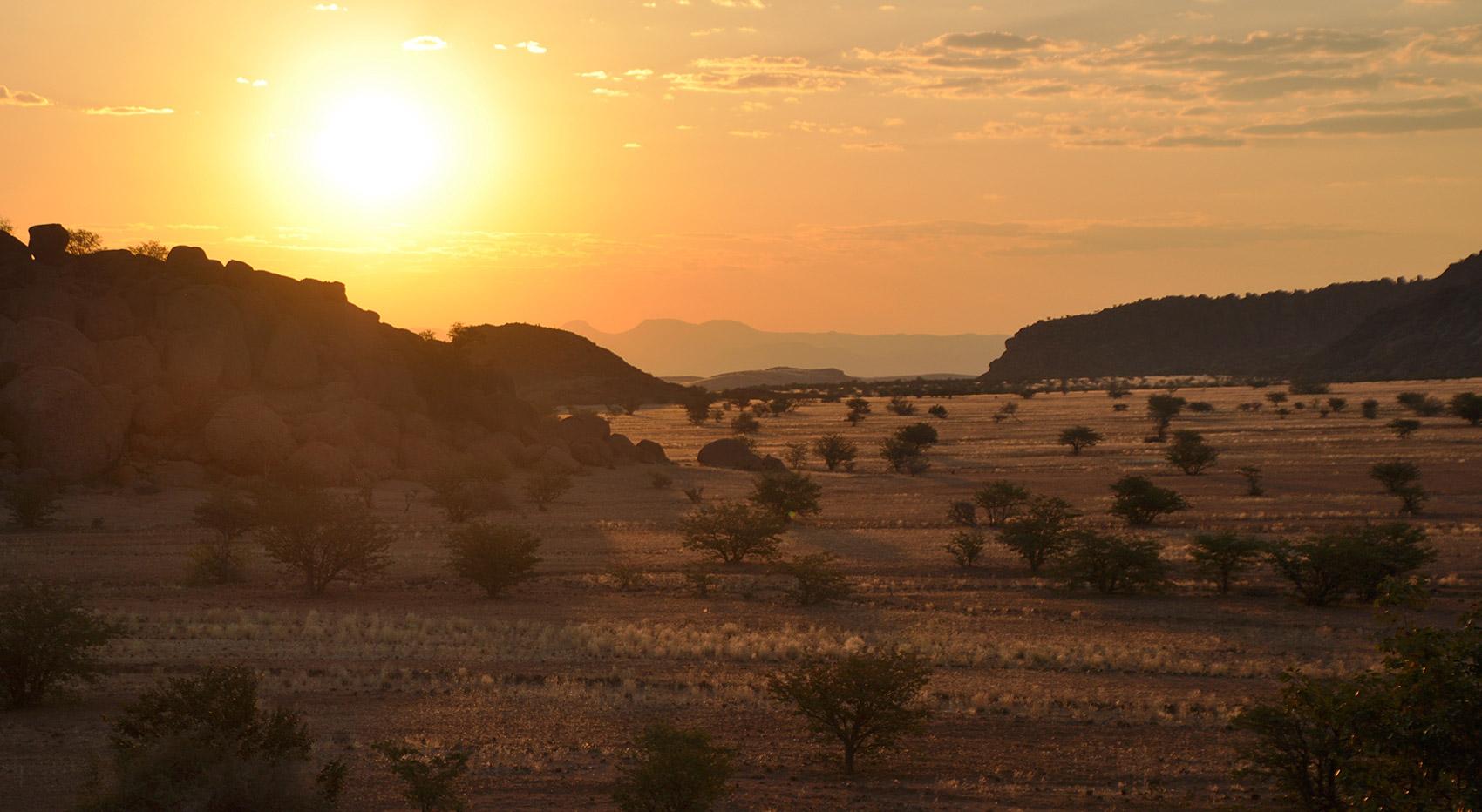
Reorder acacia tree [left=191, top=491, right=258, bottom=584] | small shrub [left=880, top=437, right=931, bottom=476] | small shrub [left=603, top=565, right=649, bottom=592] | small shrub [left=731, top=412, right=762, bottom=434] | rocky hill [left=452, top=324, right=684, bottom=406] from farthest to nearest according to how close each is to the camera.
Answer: rocky hill [left=452, top=324, right=684, bottom=406] < small shrub [left=731, top=412, right=762, bottom=434] < small shrub [left=880, top=437, right=931, bottom=476] < acacia tree [left=191, top=491, right=258, bottom=584] < small shrub [left=603, top=565, right=649, bottom=592]

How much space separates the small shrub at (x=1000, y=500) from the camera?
3785 centimetres

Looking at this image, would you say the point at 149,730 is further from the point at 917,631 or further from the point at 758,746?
the point at 917,631

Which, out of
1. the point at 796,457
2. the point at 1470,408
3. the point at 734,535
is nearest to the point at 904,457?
the point at 796,457

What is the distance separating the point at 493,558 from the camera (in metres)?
26.4

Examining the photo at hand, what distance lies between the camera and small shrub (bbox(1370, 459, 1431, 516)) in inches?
1478

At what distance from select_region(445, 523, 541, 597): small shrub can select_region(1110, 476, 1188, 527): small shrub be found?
19848 millimetres

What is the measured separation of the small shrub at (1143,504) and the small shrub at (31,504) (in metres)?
33.2

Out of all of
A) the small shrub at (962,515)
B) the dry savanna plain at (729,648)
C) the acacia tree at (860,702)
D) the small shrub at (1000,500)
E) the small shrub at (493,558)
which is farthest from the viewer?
the small shrub at (962,515)

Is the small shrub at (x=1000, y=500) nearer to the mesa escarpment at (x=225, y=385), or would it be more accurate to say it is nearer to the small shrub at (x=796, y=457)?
the small shrub at (x=796, y=457)

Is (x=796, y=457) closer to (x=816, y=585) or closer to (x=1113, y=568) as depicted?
(x=1113, y=568)

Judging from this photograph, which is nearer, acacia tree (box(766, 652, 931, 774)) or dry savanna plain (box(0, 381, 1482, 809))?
dry savanna plain (box(0, 381, 1482, 809))

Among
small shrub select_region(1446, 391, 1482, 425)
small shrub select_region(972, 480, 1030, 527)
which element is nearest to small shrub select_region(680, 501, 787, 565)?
small shrub select_region(972, 480, 1030, 527)

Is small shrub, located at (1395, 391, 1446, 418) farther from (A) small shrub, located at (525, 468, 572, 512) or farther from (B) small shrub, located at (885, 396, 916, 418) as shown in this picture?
(A) small shrub, located at (525, 468, 572, 512)

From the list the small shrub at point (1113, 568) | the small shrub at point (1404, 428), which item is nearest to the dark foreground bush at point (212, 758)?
the small shrub at point (1113, 568)
